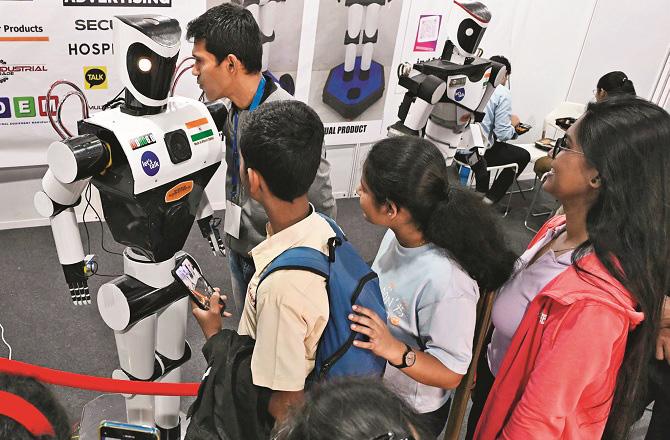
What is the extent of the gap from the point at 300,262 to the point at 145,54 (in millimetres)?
935

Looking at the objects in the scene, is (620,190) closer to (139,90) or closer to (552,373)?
(552,373)

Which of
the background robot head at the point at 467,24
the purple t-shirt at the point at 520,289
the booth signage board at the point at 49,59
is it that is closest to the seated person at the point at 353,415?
the purple t-shirt at the point at 520,289

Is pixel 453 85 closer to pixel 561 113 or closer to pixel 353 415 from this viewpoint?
pixel 561 113

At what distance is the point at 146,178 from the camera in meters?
1.73

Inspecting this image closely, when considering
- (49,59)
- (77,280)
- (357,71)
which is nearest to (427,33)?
(357,71)

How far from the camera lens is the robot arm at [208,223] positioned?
2.22 m

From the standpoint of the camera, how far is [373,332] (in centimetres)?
125

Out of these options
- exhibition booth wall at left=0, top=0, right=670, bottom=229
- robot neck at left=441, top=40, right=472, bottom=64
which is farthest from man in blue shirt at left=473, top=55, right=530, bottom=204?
robot neck at left=441, top=40, right=472, bottom=64

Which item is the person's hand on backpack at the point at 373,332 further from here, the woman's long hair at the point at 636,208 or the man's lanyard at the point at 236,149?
the man's lanyard at the point at 236,149

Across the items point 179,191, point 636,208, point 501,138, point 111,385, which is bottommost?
point 111,385

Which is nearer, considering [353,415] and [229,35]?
[353,415]

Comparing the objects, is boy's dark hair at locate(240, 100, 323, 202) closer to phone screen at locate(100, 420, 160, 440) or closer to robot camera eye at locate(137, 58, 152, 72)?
robot camera eye at locate(137, 58, 152, 72)

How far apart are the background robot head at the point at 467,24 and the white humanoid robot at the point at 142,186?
182 cm

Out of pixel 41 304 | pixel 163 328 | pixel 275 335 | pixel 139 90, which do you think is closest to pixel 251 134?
pixel 275 335
